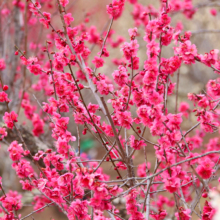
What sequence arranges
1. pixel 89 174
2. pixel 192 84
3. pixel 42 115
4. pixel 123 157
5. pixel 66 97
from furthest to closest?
1. pixel 192 84
2. pixel 42 115
3. pixel 66 97
4. pixel 123 157
5. pixel 89 174

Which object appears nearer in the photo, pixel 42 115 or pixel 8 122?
pixel 8 122

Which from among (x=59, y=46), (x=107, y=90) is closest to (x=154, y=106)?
(x=107, y=90)

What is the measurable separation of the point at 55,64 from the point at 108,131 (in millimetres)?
572

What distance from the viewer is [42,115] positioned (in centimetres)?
449

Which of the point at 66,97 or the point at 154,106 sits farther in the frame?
the point at 66,97

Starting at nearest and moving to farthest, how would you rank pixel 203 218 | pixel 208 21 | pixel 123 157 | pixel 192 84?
1. pixel 203 218
2. pixel 123 157
3. pixel 208 21
4. pixel 192 84

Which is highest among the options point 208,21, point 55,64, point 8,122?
point 208,21

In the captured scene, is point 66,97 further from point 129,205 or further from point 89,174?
point 129,205

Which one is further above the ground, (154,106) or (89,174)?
(154,106)

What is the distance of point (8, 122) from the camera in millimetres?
1718

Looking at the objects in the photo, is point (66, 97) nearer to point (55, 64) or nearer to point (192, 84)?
point (55, 64)

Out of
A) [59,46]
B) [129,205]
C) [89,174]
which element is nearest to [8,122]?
[59,46]

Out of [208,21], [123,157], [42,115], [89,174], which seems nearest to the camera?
[89,174]

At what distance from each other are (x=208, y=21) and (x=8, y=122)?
9.14m
